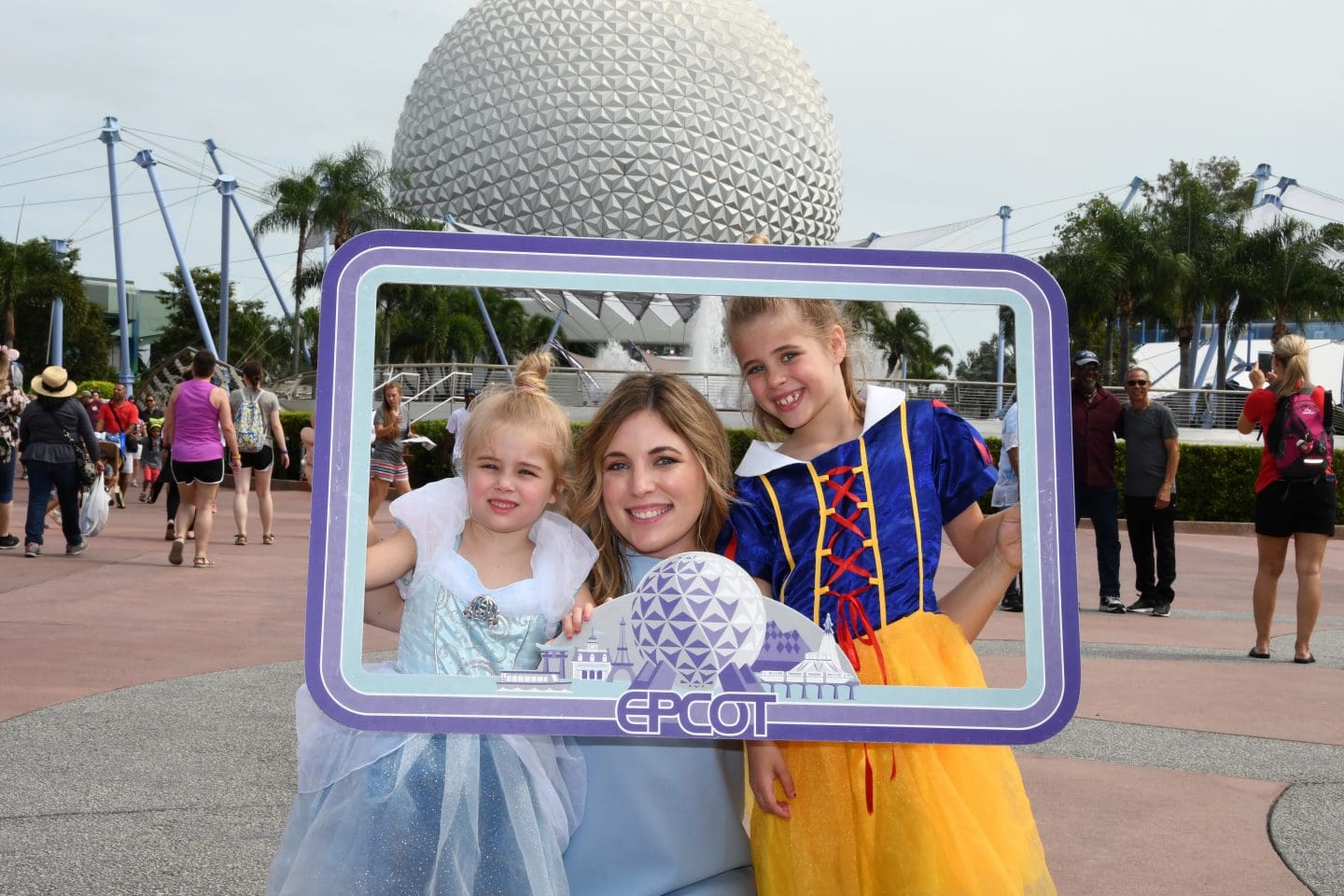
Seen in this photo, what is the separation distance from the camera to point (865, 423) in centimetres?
215

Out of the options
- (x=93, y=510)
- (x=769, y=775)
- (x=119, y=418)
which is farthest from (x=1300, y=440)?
(x=119, y=418)

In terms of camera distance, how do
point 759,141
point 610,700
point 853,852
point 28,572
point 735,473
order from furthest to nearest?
point 759,141 → point 28,572 → point 735,473 → point 853,852 → point 610,700

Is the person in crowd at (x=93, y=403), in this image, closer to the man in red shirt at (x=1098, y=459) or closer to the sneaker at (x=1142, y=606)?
the man in red shirt at (x=1098, y=459)

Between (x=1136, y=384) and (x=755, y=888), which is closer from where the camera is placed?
Result: (x=755, y=888)

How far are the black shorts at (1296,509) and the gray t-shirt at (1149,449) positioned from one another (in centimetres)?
207

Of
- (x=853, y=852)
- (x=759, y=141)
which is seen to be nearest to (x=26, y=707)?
(x=853, y=852)

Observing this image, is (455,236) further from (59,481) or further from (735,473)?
(59,481)

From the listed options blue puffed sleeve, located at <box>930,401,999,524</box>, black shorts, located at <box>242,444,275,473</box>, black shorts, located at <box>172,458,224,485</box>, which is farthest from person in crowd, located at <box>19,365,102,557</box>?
blue puffed sleeve, located at <box>930,401,999,524</box>

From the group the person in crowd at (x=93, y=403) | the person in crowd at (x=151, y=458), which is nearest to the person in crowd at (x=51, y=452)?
the person in crowd at (x=93, y=403)

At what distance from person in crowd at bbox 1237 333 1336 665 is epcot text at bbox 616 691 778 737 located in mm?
5155

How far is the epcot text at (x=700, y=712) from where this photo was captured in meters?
1.71

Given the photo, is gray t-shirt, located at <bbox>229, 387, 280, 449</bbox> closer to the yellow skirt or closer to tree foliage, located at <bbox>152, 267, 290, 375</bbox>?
the yellow skirt

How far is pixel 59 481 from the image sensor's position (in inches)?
367

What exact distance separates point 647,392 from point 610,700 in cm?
59
